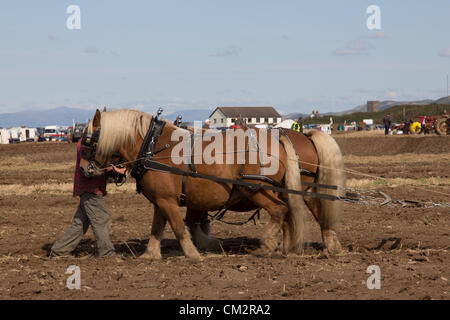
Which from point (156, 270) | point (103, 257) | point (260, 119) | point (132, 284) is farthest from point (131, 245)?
point (260, 119)

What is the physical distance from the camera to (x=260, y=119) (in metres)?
108

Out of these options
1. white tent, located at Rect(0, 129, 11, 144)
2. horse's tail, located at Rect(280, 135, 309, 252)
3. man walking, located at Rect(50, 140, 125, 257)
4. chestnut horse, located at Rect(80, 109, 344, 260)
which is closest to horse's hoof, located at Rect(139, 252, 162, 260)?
chestnut horse, located at Rect(80, 109, 344, 260)

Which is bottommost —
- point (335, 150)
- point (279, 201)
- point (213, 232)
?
point (213, 232)

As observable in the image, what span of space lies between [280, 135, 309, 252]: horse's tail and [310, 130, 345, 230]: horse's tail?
0.41 m

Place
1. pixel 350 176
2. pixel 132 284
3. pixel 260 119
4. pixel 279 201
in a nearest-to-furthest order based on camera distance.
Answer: pixel 132 284, pixel 279 201, pixel 350 176, pixel 260 119

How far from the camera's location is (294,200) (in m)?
7.99

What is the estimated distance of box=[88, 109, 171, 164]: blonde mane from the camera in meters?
7.89

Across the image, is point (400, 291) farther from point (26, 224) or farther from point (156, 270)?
point (26, 224)

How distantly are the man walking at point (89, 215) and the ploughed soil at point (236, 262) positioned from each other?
20 centimetres

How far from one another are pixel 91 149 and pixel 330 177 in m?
3.26

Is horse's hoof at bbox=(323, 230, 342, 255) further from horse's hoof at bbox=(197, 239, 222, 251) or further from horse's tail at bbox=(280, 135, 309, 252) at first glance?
horse's hoof at bbox=(197, 239, 222, 251)

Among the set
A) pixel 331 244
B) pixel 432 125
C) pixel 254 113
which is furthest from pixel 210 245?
pixel 254 113
